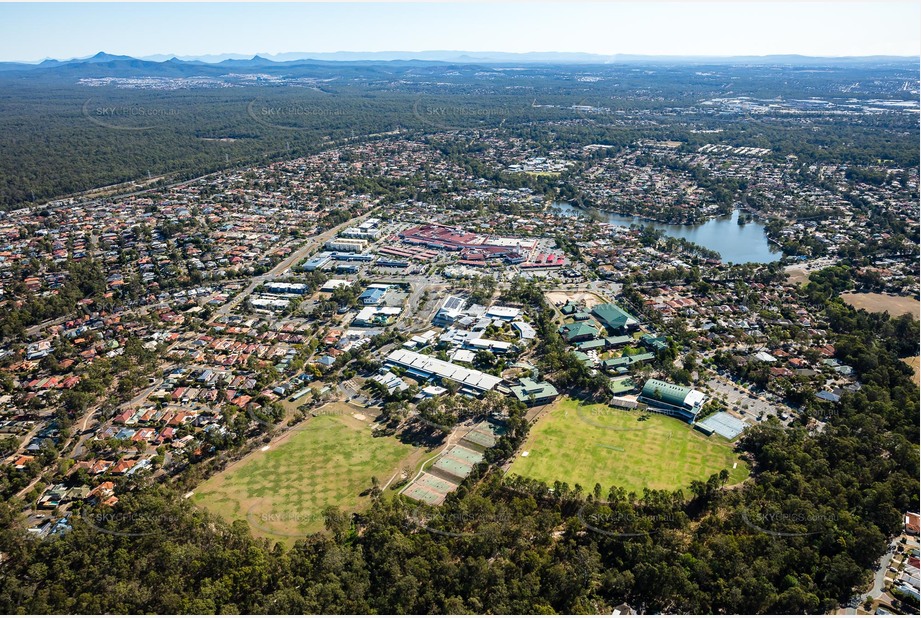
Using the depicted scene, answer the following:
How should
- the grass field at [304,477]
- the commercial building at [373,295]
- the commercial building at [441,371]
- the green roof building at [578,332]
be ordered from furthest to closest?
the commercial building at [373,295] → the green roof building at [578,332] → the commercial building at [441,371] → the grass field at [304,477]

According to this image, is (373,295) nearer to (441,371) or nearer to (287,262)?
(441,371)

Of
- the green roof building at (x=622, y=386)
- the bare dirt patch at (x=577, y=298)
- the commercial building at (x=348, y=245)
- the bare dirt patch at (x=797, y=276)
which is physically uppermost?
the commercial building at (x=348, y=245)

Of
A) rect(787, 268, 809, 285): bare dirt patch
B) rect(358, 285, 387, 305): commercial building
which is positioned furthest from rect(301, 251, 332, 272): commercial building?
rect(787, 268, 809, 285): bare dirt patch

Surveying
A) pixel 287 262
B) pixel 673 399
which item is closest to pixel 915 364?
pixel 673 399

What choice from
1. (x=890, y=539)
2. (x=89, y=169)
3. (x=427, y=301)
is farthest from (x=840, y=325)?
(x=89, y=169)

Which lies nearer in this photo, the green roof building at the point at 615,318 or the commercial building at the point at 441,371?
the commercial building at the point at 441,371

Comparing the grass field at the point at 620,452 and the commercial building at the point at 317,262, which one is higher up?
the commercial building at the point at 317,262

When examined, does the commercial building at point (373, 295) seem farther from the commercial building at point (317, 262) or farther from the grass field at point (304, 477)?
the grass field at point (304, 477)

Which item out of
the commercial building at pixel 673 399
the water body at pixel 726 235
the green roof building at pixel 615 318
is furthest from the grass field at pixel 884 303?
the commercial building at pixel 673 399
